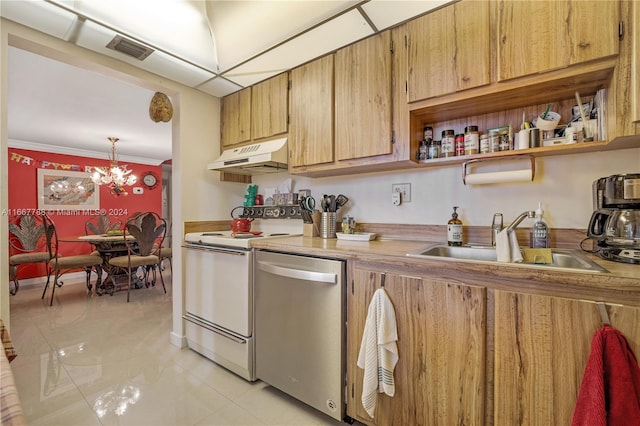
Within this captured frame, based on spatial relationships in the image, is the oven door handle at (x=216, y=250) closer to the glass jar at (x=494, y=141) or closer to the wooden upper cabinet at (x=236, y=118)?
the wooden upper cabinet at (x=236, y=118)

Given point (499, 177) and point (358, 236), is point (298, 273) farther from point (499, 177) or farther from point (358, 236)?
point (499, 177)

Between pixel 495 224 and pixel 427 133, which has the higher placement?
pixel 427 133

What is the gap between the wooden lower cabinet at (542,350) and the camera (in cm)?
92

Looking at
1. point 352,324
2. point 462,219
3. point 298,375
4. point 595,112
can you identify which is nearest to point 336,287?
point 352,324

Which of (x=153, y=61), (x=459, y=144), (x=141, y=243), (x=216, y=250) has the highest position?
(x=153, y=61)

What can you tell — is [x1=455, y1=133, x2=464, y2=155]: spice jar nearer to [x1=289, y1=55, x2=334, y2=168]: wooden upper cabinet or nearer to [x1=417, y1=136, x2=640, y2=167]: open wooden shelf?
[x1=417, y1=136, x2=640, y2=167]: open wooden shelf

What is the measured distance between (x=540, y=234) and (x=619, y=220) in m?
0.31

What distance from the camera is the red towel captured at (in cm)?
82

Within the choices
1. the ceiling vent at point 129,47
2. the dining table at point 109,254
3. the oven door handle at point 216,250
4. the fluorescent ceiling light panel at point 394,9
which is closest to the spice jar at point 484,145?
the fluorescent ceiling light panel at point 394,9

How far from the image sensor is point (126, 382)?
1852mm

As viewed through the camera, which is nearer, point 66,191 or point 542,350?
point 542,350

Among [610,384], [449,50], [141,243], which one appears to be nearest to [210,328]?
[610,384]

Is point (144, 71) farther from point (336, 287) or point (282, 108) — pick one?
point (336, 287)

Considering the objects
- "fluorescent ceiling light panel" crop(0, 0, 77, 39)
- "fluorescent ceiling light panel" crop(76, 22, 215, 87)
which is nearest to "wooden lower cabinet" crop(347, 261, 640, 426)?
"fluorescent ceiling light panel" crop(76, 22, 215, 87)
